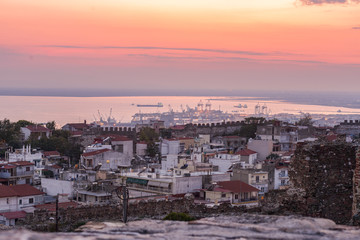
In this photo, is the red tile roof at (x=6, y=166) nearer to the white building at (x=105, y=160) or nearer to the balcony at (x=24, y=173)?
the balcony at (x=24, y=173)

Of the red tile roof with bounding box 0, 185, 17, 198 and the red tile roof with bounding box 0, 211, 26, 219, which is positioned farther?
the red tile roof with bounding box 0, 185, 17, 198

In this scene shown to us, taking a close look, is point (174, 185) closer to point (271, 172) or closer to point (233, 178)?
point (233, 178)

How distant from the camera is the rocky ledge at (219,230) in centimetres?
326

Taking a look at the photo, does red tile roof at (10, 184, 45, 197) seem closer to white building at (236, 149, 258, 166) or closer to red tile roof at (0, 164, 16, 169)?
red tile roof at (0, 164, 16, 169)

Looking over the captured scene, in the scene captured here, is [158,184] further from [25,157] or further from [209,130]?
[209,130]

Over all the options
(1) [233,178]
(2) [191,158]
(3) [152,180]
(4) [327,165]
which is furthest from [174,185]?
(4) [327,165]

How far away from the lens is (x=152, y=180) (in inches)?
874

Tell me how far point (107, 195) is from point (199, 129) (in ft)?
96.3

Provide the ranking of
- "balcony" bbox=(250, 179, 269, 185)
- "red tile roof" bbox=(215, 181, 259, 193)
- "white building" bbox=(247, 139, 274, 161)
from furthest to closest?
"white building" bbox=(247, 139, 274, 161)
"balcony" bbox=(250, 179, 269, 185)
"red tile roof" bbox=(215, 181, 259, 193)

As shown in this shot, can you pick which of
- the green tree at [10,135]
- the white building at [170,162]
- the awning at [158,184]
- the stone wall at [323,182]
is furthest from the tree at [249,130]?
the stone wall at [323,182]

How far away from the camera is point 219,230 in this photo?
11.1 ft

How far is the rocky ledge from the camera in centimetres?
326

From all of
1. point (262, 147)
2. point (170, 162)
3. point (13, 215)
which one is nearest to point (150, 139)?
point (262, 147)

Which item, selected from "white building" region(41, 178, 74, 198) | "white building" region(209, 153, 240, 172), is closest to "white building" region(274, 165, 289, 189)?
"white building" region(209, 153, 240, 172)
